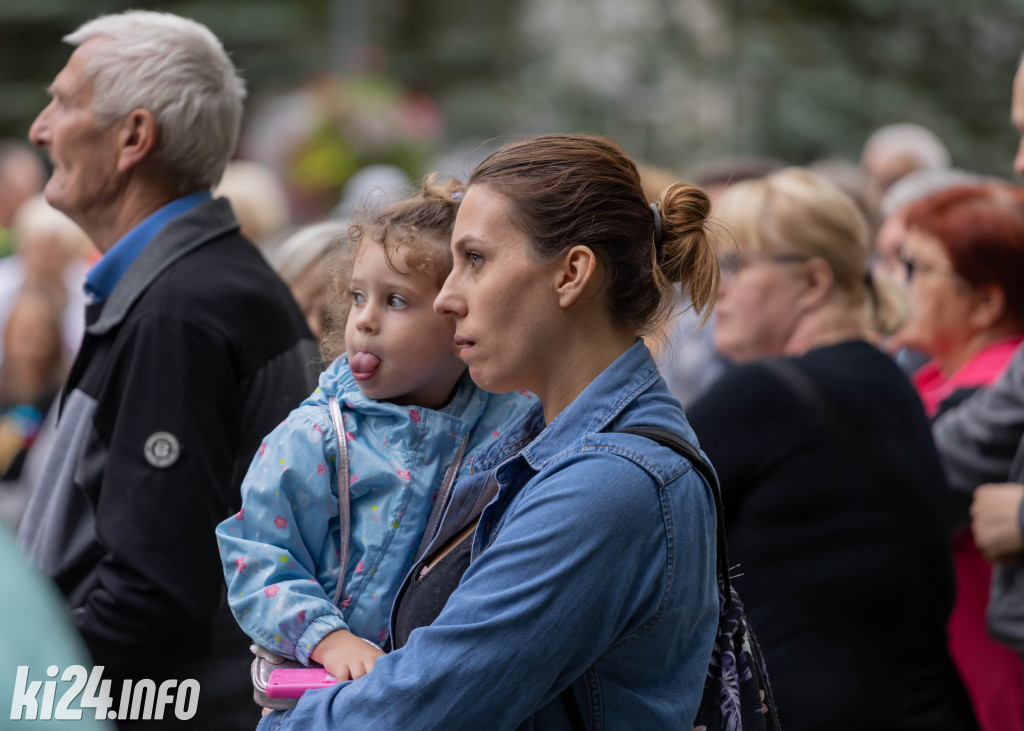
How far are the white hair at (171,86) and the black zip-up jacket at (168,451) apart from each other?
0.19m

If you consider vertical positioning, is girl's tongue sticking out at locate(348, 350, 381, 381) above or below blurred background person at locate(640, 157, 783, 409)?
above

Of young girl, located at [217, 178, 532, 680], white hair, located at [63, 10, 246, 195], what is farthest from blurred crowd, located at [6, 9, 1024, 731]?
young girl, located at [217, 178, 532, 680]

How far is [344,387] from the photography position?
2244 mm

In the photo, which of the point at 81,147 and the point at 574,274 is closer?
the point at 574,274

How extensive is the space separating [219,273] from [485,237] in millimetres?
1094

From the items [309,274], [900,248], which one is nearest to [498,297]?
[309,274]

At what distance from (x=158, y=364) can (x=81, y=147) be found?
0.71 metres

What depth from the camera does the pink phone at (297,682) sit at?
194 cm

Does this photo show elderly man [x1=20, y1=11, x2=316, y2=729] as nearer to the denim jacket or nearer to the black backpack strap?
the denim jacket

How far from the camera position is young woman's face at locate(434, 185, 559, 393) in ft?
6.38

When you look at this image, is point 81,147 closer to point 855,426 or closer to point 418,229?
point 418,229

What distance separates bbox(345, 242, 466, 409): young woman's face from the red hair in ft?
8.54

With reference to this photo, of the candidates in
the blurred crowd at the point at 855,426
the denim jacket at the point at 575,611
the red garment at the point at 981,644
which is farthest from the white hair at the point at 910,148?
the denim jacket at the point at 575,611

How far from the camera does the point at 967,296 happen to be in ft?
13.7
